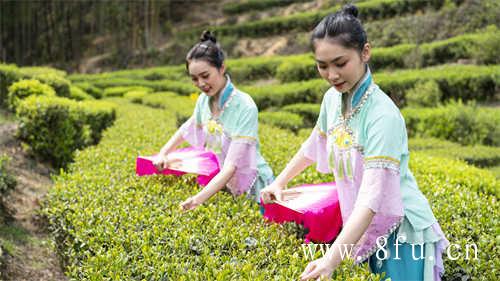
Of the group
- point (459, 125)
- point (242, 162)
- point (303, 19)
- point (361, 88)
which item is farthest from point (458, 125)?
point (303, 19)

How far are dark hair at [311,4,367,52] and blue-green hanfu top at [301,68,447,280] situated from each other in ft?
0.60

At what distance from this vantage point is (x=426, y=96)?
33.0 ft

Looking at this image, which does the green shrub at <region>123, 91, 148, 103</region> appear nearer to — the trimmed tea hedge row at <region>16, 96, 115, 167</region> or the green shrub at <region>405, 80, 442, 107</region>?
the trimmed tea hedge row at <region>16, 96, 115, 167</region>

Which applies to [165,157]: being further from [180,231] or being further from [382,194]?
[382,194]

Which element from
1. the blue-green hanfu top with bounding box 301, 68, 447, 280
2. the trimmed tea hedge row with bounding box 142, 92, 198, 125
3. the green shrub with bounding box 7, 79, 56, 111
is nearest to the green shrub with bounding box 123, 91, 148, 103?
the trimmed tea hedge row with bounding box 142, 92, 198, 125

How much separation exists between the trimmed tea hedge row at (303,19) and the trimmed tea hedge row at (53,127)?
9.54m

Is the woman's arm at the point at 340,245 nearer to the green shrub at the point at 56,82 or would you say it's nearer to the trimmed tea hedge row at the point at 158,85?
the green shrub at the point at 56,82

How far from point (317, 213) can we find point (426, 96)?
834cm

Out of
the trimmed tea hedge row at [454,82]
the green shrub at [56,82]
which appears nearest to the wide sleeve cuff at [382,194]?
the green shrub at [56,82]

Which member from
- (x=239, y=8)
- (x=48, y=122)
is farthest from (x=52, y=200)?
(x=239, y=8)

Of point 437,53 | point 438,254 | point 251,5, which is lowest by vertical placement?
point 437,53

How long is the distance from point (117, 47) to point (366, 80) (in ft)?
Answer: 88.4

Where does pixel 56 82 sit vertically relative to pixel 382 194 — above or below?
below

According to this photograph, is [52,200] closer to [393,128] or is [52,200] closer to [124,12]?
[393,128]
